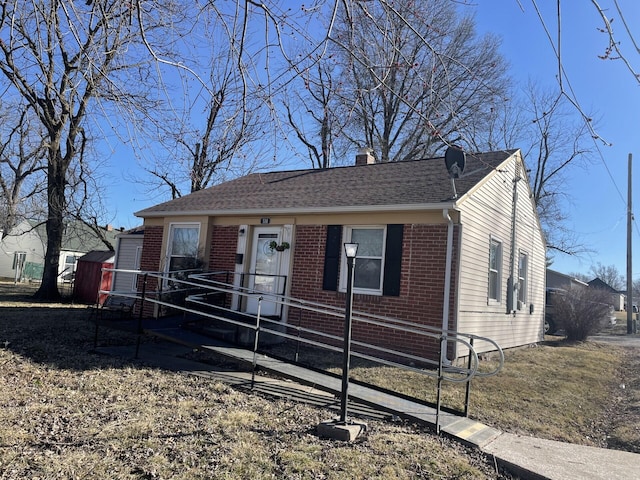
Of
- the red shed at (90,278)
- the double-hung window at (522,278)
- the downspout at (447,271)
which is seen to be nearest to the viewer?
the downspout at (447,271)

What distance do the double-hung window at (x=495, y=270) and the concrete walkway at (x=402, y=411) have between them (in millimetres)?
5672

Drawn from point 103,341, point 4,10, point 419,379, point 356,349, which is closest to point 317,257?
point 356,349

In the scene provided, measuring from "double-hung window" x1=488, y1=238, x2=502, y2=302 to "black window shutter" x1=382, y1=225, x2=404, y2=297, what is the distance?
2717 millimetres

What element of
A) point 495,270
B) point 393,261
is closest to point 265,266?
point 393,261

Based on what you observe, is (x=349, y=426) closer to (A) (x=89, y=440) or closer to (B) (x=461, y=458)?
(B) (x=461, y=458)

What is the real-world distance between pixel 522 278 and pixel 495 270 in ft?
8.55

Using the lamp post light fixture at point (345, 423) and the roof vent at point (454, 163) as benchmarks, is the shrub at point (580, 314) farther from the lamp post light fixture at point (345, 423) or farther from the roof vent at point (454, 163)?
the lamp post light fixture at point (345, 423)

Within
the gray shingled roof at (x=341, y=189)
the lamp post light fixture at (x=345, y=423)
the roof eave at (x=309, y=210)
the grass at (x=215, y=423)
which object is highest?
the gray shingled roof at (x=341, y=189)

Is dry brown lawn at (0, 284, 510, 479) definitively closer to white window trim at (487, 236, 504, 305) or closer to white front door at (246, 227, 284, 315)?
white front door at (246, 227, 284, 315)

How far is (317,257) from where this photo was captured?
970cm

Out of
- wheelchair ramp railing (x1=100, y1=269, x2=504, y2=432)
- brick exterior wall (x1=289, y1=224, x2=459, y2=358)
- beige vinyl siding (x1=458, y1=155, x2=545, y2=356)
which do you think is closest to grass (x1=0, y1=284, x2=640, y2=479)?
wheelchair ramp railing (x1=100, y1=269, x2=504, y2=432)

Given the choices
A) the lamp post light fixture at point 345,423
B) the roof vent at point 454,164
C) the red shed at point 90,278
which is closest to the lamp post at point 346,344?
Answer: the lamp post light fixture at point 345,423

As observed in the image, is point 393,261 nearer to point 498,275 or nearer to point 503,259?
point 498,275

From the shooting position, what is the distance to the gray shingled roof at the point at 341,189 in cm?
915
